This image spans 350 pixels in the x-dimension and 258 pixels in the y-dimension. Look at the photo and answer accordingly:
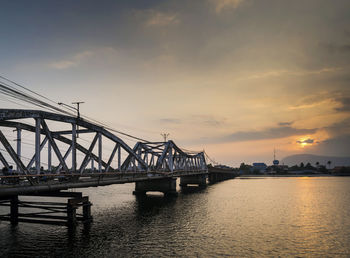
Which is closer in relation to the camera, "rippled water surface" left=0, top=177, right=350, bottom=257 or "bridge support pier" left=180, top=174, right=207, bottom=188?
"rippled water surface" left=0, top=177, right=350, bottom=257

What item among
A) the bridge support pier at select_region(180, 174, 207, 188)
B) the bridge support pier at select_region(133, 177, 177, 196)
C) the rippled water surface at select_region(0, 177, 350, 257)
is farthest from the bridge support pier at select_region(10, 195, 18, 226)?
the bridge support pier at select_region(180, 174, 207, 188)

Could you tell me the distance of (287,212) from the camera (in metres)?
47.5

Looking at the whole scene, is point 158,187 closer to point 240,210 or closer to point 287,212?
point 240,210

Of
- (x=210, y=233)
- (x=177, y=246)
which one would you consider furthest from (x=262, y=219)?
(x=177, y=246)

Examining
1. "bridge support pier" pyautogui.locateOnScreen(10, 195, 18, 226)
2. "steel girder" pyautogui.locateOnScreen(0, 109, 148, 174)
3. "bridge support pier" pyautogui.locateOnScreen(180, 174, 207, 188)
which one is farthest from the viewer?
"bridge support pier" pyautogui.locateOnScreen(180, 174, 207, 188)

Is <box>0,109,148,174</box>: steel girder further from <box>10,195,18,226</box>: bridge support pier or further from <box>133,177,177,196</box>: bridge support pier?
<box>133,177,177,196</box>: bridge support pier

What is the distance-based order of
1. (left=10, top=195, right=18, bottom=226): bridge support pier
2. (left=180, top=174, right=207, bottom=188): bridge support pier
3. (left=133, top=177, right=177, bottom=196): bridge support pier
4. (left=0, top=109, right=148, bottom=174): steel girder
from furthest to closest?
(left=180, top=174, right=207, bottom=188): bridge support pier
(left=133, top=177, right=177, bottom=196): bridge support pier
(left=10, top=195, right=18, bottom=226): bridge support pier
(left=0, top=109, right=148, bottom=174): steel girder

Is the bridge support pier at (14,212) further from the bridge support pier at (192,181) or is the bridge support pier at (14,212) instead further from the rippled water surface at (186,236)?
the bridge support pier at (192,181)

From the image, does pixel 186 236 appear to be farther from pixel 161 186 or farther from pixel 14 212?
pixel 161 186

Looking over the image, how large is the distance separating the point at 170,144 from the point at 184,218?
124ft

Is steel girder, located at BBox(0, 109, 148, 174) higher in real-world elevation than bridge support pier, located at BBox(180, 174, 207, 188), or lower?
higher

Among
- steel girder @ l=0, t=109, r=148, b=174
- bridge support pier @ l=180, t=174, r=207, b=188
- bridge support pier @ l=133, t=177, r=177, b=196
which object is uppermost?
steel girder @ l=0, t=109, r=148, b=174

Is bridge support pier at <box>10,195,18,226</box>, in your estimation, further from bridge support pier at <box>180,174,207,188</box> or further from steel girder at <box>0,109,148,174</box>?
bridge support pier at <box>180,174,207,188</box>

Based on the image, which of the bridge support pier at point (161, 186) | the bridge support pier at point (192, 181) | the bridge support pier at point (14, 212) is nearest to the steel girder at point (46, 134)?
the bridge support pier at point (14, 212)
